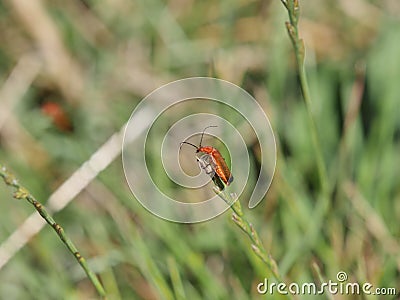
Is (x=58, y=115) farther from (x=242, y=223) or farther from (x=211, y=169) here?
(x=242, y=223)

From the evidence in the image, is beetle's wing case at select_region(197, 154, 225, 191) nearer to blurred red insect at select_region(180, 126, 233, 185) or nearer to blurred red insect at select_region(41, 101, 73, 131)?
blurred red insect at select_region(180, 126, 233, 185)

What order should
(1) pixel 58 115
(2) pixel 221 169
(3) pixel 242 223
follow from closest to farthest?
(3) pixel 242 223 → (2) pixel 221 169 → (1) pixel 58 115

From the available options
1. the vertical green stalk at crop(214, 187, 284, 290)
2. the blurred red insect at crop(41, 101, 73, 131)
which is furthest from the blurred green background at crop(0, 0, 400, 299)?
the vertical green stalk at crop(214, 187, 284, 290)

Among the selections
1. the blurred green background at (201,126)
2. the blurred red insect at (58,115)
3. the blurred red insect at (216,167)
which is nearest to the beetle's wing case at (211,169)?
the blurred red insect at (216,167)

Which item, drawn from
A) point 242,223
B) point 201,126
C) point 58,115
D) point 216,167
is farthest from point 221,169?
point 58,115

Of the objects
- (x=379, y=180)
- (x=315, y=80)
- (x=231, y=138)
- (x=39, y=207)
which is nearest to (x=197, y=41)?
(x=315, y=80)

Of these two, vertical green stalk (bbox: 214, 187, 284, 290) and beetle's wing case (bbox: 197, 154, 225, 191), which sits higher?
beetle's wing case (bbox: 197, 154, 225, 191)

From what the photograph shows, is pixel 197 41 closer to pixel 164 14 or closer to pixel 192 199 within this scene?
pixel 164 14

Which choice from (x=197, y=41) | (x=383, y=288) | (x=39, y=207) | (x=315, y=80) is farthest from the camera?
(x=197, y=41)
